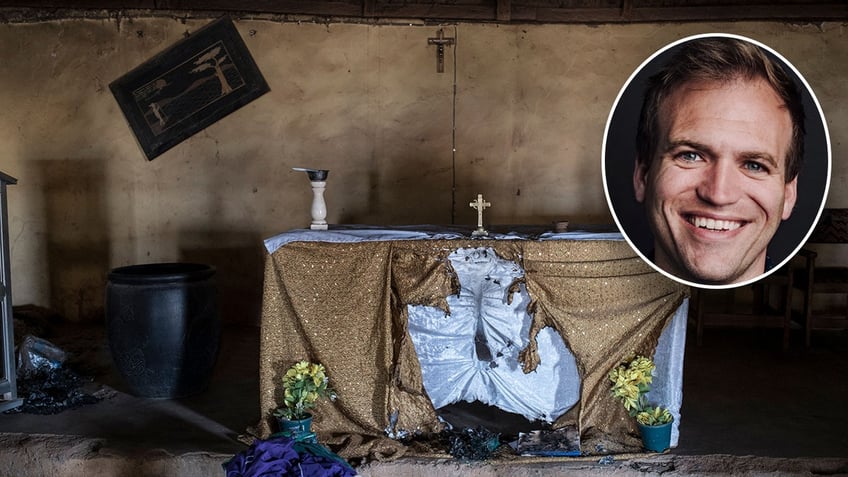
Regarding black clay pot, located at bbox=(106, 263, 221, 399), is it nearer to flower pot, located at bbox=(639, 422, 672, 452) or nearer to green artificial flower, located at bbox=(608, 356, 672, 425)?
green artificial flower, located at bbox=(608, 356, 672, 425)

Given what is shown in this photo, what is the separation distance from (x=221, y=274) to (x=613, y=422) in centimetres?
347

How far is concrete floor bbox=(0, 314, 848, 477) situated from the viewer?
3.29 meters

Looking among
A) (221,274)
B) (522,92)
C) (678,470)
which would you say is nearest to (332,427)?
(678,470)

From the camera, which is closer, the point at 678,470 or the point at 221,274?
the point at 678,470

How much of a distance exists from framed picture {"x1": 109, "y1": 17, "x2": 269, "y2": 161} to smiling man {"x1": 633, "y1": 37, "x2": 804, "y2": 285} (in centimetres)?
403

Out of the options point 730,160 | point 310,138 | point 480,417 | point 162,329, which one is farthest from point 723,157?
point 310,138

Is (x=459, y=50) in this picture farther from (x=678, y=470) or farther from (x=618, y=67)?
(x=678, y=470)

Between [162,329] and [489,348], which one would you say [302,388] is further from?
[162,329]

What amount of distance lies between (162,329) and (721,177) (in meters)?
2.93

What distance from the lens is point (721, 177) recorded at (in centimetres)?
219

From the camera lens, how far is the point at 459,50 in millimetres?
5645

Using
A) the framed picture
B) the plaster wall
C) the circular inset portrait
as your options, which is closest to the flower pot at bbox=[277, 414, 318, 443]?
the circular inset portrait

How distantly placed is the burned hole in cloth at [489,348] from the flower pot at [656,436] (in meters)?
0.35

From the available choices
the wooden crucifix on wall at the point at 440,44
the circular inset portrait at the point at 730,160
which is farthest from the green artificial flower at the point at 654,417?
the wooden crucifix on wall at the point at 440,44
